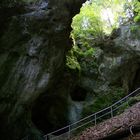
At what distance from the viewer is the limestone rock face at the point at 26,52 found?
12.8 m

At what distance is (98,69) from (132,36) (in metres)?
3.05

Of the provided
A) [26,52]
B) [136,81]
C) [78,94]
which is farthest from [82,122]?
[136,81]

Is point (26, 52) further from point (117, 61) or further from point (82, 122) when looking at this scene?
point (117, 61)

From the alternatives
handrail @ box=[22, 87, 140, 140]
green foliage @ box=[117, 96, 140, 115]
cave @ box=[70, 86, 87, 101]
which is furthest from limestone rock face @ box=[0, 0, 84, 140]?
green foliage @ box=[117, 96, 140, 115]

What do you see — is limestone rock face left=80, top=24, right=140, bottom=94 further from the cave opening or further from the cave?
the cave opening

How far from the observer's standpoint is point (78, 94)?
1859cm

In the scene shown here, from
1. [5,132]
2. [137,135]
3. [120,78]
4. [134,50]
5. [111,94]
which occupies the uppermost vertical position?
[134,50]

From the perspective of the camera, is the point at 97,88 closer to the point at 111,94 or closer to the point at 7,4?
the point at 111,94

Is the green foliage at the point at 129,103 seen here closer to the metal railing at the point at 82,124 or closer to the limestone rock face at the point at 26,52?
the metal railing at the point at 82,124

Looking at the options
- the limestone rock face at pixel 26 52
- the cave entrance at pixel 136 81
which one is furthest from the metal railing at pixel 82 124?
the cave entrance at pixel 136 81

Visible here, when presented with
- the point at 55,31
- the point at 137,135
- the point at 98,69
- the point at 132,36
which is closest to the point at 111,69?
the point at 98,69

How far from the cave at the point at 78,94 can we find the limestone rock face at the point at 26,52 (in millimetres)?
4021

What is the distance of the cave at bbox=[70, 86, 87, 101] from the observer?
59.7ft

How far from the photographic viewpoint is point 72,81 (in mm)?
17078
